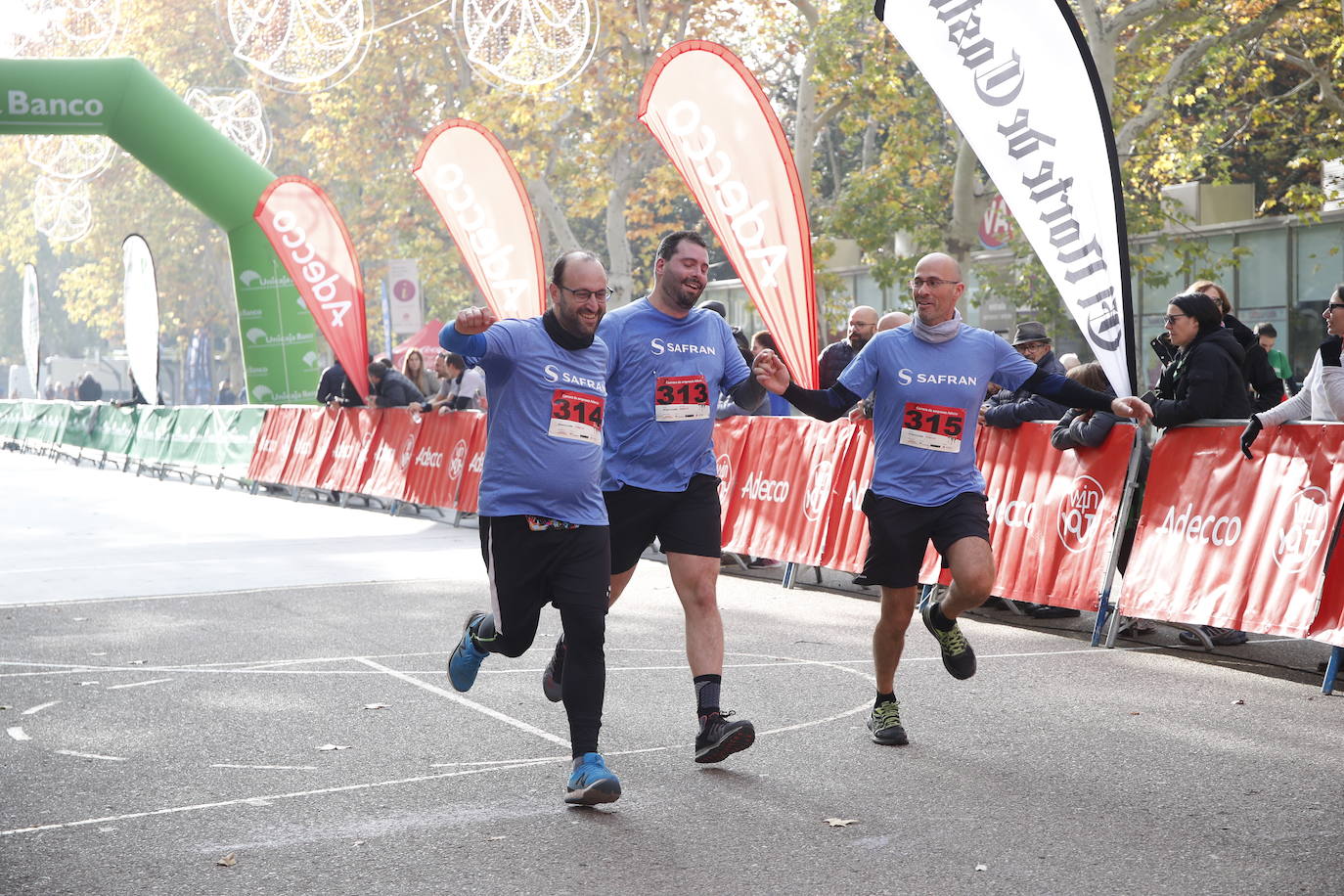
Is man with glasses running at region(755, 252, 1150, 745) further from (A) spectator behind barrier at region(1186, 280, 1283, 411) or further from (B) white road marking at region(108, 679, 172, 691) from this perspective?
(B) white road marking at region(108, 679, 172, 691)

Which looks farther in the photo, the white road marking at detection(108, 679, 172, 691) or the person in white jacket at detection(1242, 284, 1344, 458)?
the person in white jacket at detection(1242, 284, 1344, 458)

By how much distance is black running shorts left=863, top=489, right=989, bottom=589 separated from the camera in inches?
261

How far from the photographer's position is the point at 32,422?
3959 cm

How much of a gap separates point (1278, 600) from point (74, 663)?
624cm

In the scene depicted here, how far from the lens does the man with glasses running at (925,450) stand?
6621mm

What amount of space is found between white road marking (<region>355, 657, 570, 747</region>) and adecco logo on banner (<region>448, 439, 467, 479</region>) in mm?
8489

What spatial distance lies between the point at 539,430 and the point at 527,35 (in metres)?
12.3

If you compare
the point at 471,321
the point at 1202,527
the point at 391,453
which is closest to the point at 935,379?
the point at 471,321

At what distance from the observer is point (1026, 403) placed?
10438 mm

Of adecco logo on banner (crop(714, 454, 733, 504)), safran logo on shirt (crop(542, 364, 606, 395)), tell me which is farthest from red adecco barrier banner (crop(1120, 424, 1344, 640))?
adecco logo on banner (crop(714, 454, 733, 504))

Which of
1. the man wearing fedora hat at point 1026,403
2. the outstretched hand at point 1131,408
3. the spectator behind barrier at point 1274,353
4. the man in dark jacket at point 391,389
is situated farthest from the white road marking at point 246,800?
the man in dark jacket at point 391,389

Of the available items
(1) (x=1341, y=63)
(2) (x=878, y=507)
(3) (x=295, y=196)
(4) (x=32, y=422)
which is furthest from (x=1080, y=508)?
(4) (x=32, y=422)

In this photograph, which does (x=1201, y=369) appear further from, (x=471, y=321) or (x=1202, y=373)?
(x=471, y=321)

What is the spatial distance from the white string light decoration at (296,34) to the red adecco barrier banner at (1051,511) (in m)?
8.77
